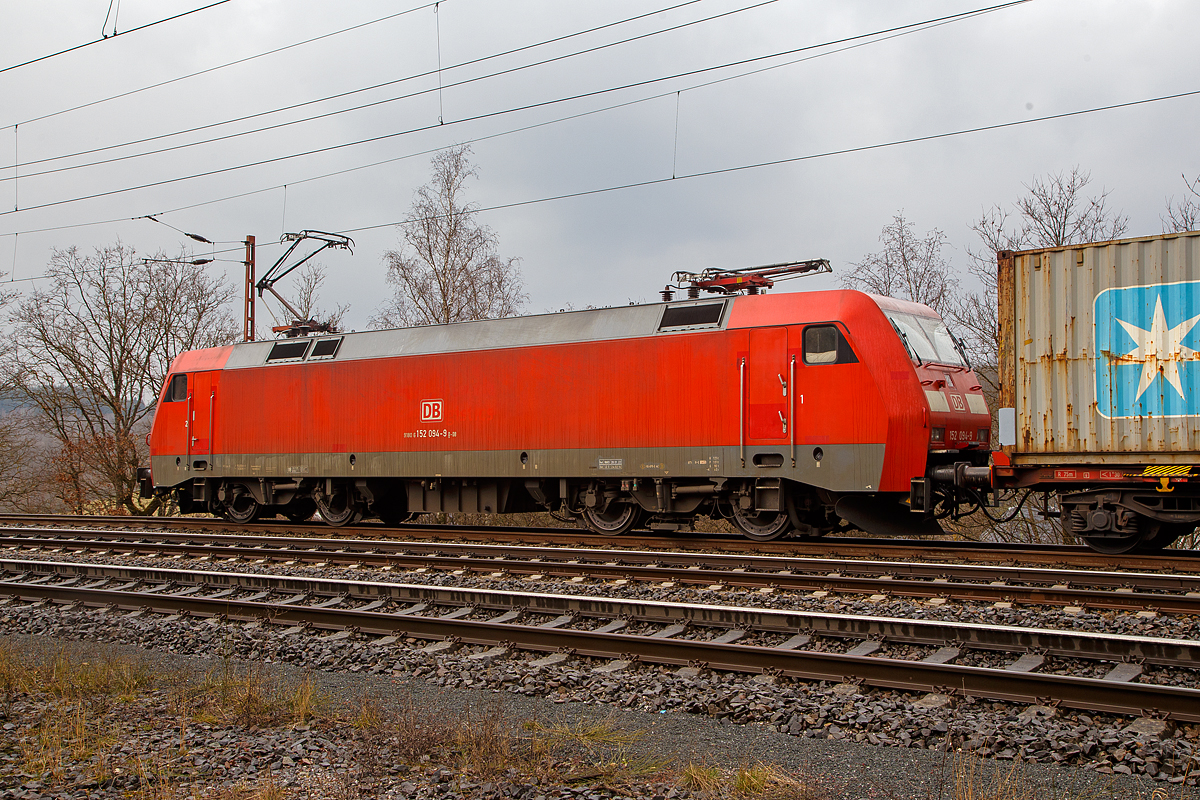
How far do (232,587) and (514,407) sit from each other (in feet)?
17.2

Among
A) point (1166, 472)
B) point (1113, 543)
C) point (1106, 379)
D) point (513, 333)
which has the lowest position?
point (1113, 543)

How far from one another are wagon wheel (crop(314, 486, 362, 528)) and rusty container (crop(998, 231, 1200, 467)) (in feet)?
36.9

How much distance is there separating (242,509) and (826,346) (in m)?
12.4

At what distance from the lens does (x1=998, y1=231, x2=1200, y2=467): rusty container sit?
371 inches

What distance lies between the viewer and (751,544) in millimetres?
11867

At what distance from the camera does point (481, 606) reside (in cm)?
853

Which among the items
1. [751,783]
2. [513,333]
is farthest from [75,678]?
[513,333]

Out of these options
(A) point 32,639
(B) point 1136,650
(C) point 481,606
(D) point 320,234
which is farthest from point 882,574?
(D) point 320,234

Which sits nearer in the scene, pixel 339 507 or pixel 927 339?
pixel 927 339

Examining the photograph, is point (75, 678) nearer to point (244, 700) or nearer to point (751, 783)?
point (244, 700)

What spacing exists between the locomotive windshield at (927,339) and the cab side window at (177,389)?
13809 millimetres

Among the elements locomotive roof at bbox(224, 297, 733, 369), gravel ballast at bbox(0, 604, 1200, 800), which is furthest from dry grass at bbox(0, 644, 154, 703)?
locomotive roof at bbox(224, 297, 733, 369)

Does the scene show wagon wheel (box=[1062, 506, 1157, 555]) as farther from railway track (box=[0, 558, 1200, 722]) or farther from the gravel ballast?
the gravel ballast

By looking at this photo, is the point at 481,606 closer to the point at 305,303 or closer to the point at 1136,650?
the point at 1136,650
